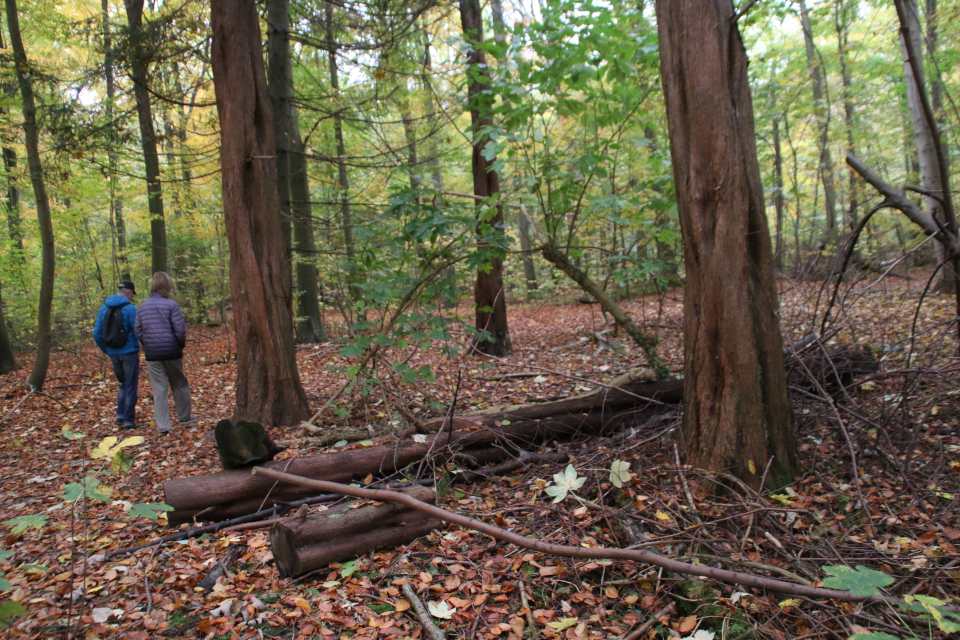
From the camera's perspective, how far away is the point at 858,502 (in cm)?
304

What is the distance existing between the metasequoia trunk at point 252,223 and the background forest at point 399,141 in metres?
0.85

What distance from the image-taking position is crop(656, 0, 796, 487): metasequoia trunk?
3199 millimetres

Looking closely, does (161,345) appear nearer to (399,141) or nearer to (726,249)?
(726,249)

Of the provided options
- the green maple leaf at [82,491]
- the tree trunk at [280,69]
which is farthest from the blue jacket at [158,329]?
the green maple leaf at [82,491]

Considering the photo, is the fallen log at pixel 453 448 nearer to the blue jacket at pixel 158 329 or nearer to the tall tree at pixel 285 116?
the blue jacket at pixel 158 329

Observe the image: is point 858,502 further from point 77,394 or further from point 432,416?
point 77,394

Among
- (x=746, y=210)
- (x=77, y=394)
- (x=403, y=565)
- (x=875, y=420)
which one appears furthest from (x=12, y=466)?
(x=875, y=420)

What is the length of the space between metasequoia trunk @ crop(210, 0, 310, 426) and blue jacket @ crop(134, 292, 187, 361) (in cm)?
113

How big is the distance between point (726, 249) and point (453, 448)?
8.39ft

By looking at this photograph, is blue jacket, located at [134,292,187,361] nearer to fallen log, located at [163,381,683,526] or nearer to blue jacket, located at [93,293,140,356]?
blue jacket, located at [93,293,140,356]

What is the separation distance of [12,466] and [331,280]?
864 cm

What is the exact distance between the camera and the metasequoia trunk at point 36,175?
25.3 ft

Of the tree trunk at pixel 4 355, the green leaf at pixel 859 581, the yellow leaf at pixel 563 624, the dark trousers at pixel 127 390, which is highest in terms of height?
the tree trunk at pixel 4 355

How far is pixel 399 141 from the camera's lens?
1056 cm
